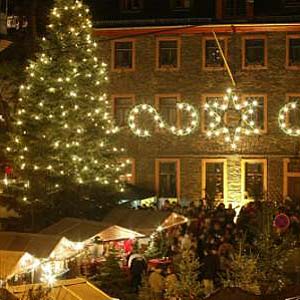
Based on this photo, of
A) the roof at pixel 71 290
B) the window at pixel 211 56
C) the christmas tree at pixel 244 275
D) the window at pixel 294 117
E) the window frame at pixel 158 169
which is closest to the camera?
the roof at pixel 71 290

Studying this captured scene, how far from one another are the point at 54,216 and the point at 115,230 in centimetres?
424

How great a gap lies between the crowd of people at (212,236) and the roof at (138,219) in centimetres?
76

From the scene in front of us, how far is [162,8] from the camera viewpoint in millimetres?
35219

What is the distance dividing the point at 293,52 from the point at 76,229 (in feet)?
57.9

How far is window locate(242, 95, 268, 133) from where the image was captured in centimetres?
3366

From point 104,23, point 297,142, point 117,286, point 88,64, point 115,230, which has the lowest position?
point 117,286

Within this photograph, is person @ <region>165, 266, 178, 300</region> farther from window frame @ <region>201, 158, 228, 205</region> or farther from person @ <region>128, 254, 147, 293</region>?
window frame @ <region>201, 158, 228, 205</region>

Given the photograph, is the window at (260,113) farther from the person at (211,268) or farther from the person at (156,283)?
the person at (156,283)

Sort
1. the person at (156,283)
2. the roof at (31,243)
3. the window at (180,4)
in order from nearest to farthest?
the roof at (31,243) < the person at (156,283) < the window at (180,4)

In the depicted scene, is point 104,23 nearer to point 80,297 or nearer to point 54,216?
point 54,216

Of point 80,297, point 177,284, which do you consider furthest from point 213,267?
point 80,297

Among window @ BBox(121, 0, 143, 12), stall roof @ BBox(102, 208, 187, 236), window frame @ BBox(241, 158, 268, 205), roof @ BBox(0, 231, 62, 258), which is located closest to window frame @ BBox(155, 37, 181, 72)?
window @ BBox(121, 0, 143, 12)

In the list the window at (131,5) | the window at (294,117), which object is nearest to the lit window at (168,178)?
the window at (294,117)

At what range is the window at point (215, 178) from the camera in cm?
3369
